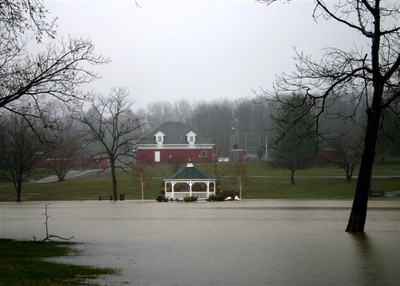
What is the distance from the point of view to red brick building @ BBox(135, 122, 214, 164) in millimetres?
82250

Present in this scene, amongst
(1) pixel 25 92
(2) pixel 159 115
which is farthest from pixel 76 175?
(2) pixel 159 115

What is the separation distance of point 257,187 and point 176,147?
82.2 feet

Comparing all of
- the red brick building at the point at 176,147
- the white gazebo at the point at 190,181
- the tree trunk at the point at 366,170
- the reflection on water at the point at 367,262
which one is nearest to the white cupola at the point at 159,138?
the red brick building at the point at 176,147

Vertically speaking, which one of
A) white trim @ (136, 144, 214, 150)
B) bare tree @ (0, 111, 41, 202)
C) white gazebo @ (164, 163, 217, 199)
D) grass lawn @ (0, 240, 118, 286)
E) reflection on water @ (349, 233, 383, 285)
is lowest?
reflection on water @ (349, 233, 383, 285)

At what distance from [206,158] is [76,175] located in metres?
19.5

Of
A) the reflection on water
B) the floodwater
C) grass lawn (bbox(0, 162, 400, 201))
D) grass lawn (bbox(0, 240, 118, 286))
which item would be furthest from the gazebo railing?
grass lawn (bbox(0, 240, 118, 286))

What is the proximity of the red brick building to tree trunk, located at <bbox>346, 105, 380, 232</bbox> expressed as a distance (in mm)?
63230

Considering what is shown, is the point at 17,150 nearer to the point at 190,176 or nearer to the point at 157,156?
the point at 190,176

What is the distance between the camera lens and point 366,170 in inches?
705

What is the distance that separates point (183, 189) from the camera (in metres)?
54.5

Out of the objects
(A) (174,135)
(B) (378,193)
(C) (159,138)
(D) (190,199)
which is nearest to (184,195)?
(D) (190,199)

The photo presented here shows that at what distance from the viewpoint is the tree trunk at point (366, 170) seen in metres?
17.7

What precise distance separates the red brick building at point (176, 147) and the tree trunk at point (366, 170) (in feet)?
207

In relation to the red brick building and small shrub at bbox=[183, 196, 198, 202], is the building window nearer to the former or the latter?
the red brick building
